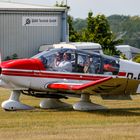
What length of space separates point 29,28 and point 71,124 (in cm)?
3379

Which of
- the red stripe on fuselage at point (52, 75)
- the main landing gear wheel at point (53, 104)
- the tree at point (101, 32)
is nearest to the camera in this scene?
the red stripe on fuselage at point (52, 75)

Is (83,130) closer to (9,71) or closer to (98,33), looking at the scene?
(9,71)

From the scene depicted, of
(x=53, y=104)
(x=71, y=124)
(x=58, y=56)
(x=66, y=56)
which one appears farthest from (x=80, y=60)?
(x=71, y=124)

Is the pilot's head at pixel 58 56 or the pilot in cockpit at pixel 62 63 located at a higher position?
the pilot's head at pixel 58 56

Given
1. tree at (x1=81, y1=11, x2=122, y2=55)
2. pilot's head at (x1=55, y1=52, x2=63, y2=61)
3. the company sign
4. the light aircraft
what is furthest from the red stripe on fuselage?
tree at (x1=81, y1=11, x2=122, y2=55)

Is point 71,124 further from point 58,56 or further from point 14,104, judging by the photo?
point 58,56

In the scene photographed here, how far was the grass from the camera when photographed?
35.3 ft

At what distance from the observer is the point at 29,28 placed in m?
45.8

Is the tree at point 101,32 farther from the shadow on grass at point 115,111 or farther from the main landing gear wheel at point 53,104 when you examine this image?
the shadow on grass at point 115,111

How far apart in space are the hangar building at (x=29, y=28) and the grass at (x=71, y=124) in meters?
28.9

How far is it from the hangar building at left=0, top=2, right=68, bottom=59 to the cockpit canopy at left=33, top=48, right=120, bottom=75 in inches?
1147

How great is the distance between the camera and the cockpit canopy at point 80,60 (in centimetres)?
1530

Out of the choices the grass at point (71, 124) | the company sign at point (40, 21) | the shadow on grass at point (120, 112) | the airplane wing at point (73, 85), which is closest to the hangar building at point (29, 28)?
the company sign at point (40, 21)

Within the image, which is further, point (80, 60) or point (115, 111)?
point (80, 60)
